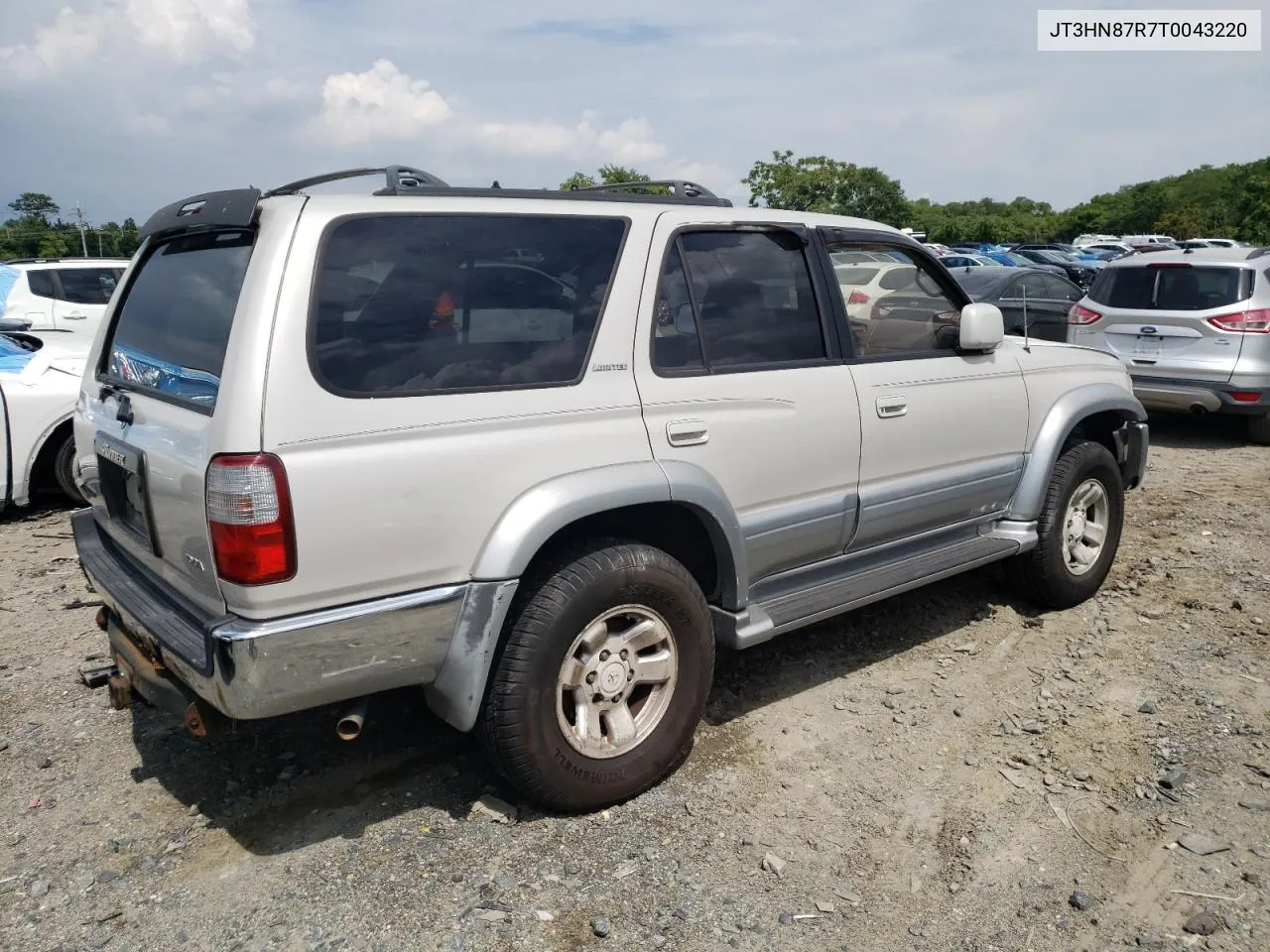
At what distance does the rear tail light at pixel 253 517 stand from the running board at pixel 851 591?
1.58m

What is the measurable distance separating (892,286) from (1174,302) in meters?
5.82

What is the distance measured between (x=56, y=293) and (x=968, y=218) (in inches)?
3026

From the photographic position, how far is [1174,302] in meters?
8.82

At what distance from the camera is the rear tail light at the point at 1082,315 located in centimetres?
935

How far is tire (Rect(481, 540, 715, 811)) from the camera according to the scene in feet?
9.58

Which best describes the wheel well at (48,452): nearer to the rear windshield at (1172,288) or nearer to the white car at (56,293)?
the white car at (56,293)

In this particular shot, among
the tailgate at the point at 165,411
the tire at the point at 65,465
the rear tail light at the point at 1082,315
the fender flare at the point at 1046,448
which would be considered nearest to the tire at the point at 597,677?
the tailgate at the point at 165,411

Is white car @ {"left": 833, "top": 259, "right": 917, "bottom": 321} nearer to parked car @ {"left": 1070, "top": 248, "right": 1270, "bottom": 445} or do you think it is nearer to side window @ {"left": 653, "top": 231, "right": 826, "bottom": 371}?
side window @ {"left": 653, "top": 231, "right": 826, "bottom": 371}

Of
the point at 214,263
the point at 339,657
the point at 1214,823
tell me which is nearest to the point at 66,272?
the point at 214,263

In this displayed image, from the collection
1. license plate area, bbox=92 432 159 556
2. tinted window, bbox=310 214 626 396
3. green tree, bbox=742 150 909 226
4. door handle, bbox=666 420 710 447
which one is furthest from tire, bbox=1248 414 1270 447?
green tree, bbox=742 150 909 226

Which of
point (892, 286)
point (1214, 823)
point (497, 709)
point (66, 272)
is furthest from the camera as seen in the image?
point (66, 272)

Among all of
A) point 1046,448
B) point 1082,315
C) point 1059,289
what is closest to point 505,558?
point 1046,448

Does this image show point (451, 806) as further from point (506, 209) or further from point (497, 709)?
point (506, 209)

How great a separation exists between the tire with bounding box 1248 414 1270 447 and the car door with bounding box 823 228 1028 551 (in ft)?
18.3
